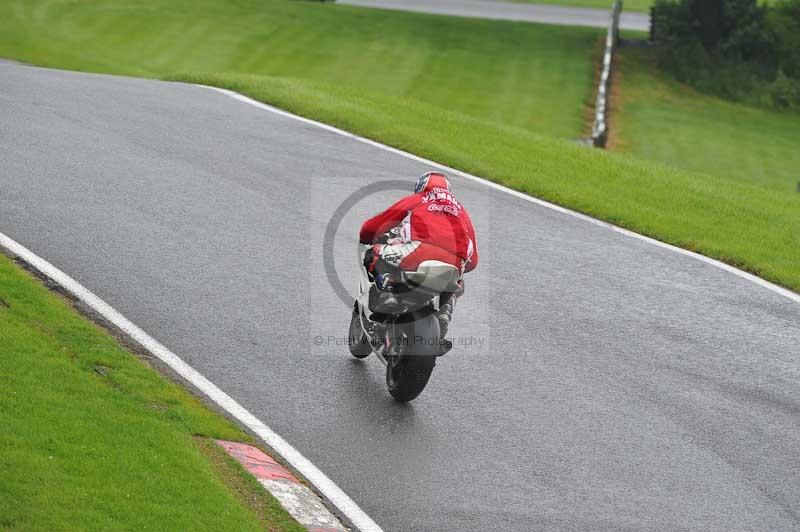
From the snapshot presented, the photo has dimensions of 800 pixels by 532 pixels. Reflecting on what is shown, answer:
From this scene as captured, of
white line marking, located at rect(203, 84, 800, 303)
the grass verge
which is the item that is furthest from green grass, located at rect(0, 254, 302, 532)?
the grass verge

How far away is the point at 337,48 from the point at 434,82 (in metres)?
4.39

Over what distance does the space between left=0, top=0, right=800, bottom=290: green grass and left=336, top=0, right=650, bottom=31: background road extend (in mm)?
2209

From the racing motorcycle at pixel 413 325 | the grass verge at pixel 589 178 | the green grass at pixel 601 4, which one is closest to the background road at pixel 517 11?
the green grass at pixel 601 4

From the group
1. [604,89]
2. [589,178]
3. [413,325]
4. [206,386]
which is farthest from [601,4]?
[206,386]

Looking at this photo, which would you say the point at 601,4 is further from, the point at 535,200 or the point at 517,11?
the point at 535,200

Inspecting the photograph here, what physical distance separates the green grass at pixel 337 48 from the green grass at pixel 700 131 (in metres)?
1.26

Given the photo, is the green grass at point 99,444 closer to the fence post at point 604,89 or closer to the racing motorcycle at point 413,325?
the racing motorcycle at point 413,325

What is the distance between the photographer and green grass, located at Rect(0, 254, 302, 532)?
21.2ft

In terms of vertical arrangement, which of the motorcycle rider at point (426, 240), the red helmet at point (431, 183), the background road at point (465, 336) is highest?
the red helmet at point (431, 183)

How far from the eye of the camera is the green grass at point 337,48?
92.0ft

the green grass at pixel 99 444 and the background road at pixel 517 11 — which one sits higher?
the green grass at pixel 99 444

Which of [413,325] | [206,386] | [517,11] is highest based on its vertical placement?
[413,325]

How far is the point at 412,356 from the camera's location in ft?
29.3

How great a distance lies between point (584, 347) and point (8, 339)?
5.25 meters
